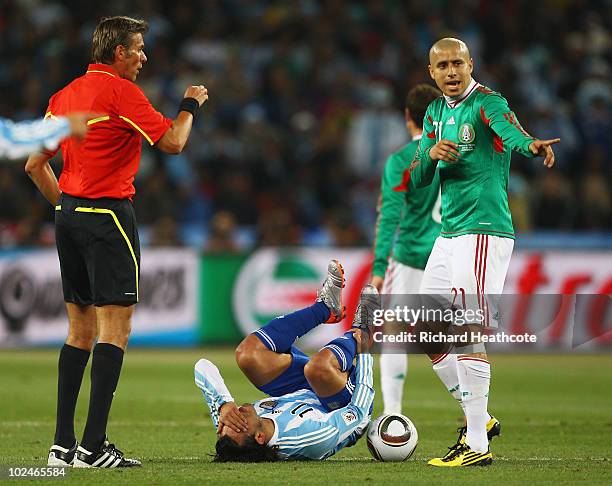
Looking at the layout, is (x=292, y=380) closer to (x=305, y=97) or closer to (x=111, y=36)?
(x=111, y=36)

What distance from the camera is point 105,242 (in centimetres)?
673

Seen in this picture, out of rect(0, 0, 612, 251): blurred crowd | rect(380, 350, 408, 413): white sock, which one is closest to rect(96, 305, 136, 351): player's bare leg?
rect(380, 350, 408, 413): white sock

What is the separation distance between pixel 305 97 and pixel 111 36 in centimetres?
1223

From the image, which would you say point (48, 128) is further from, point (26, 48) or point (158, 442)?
point (26, 48)

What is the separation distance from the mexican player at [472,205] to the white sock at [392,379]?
6.59 ft

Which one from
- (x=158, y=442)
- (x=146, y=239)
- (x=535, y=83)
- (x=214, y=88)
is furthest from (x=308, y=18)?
(x=158, y=442)

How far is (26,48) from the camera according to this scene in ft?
63.0

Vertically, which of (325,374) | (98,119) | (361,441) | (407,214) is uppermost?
(98,119)

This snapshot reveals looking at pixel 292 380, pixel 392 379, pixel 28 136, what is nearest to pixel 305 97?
pixel 392 379

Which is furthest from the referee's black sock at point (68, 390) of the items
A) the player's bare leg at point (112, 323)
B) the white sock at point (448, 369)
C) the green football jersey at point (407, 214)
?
the green football jersey at point (407, 214)

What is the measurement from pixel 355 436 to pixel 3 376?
275 inches

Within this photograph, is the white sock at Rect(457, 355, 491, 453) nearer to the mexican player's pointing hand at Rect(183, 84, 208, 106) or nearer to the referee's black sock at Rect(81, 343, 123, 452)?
the referee's black sock at Rect(81, 343, 123, 452)

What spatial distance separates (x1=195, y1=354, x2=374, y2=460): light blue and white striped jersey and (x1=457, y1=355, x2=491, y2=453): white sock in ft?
2.12

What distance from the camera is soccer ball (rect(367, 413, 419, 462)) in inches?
283
